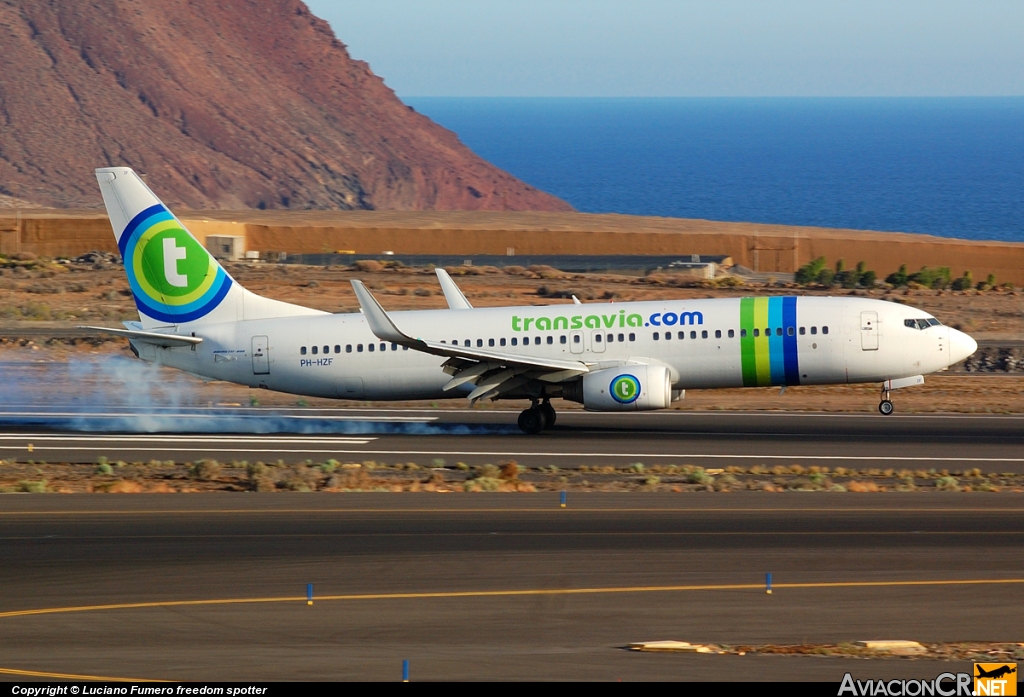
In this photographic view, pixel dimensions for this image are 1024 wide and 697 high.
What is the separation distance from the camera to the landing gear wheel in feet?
114

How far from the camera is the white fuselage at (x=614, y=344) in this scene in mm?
33656

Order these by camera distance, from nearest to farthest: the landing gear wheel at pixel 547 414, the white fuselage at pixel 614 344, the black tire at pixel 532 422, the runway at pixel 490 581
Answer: the runway at pixel 490 581
the white fuselage at pixel 614 344
the black tire at pixel 532 422
the landing gear wheel at pixel 547 414

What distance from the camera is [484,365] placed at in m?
33.7

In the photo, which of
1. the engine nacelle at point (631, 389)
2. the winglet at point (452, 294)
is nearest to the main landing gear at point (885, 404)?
the engine nacelle at point (631, 389)

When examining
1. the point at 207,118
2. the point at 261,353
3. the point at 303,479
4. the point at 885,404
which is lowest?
the point at 303,479

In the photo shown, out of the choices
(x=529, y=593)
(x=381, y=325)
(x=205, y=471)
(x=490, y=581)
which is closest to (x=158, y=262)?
(x=381, y=325)

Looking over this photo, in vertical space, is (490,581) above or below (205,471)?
below

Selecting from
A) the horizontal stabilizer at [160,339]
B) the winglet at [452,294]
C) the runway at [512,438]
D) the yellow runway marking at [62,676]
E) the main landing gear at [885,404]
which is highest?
the winglet at [452,294]

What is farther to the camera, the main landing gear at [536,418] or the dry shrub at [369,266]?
the dry shrub at [369,266]

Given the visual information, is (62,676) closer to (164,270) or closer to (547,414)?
(547,414)

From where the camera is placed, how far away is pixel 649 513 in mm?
23703

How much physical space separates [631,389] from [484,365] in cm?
391

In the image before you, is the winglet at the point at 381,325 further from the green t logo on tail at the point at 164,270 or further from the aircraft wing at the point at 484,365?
the green t logo on tail at the point at 164,270

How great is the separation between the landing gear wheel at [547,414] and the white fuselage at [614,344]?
1500 mm
